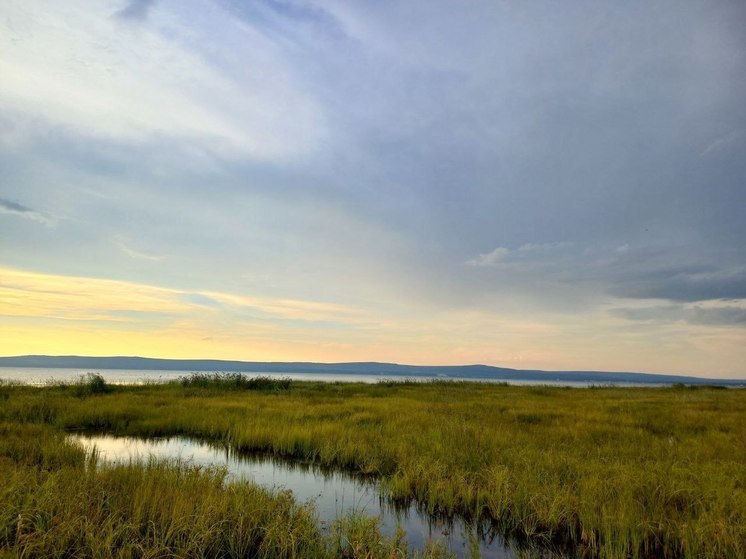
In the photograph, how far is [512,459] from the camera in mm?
11336

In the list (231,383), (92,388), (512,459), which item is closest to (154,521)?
(512,459)

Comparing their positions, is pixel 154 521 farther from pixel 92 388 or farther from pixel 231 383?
pixel 231 383

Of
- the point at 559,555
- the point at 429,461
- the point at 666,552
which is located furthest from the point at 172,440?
the point at 666,552

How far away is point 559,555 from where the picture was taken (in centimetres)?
722

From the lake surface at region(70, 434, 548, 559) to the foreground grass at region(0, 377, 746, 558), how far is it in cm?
57

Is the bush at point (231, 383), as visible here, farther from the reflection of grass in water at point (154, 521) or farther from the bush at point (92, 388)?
the reflection of grass in water at point (154, 521)

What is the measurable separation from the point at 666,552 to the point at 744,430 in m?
13.0

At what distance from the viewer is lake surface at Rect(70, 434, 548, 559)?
7652 millimetres

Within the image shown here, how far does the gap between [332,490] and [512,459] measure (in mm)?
4655

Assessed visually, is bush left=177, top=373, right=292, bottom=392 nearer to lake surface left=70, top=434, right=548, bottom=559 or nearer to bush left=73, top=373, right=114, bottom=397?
bush left=73, top=373, right=114, bottom=397

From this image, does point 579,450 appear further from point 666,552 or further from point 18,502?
point 18,502

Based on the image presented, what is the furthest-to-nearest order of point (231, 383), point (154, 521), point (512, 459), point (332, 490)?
point (231, 383)
point (512, 459)
point (332, 490)
point (154, 521)

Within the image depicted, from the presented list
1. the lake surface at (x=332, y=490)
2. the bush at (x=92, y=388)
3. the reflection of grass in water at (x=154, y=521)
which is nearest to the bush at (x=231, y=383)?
the bush at (x=92, y=388)

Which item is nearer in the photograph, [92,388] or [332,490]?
[332,490]
